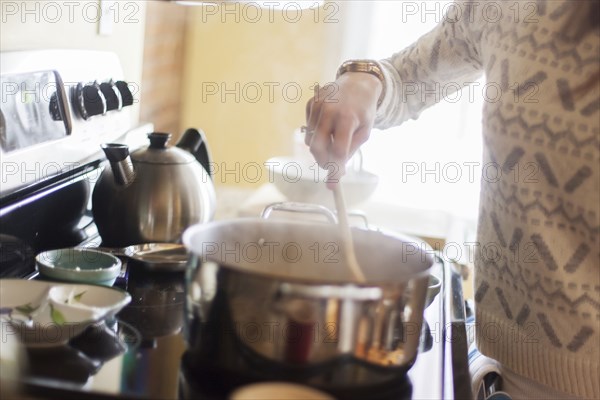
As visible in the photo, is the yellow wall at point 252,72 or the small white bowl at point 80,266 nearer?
the small white bowl at point 80,266

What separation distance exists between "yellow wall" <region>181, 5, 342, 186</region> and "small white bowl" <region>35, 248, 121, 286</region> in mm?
1423

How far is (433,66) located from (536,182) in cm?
28

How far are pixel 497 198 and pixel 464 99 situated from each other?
1503 millimetres

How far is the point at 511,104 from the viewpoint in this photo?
79 centimetres

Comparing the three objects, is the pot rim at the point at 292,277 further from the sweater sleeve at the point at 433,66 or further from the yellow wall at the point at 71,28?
the yellow wall at the point at 71,28

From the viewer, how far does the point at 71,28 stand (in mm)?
1074

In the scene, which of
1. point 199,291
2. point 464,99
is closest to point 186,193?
point 199,291

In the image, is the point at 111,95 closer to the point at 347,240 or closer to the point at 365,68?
the point at 365,68

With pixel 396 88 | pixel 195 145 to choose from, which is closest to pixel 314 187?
pixel 195 145

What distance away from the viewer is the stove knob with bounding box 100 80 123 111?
1.14 m

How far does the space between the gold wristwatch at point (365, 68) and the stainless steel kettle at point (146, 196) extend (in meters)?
0.27

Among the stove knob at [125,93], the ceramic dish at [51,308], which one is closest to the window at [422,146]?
the stove knob at [125,93]

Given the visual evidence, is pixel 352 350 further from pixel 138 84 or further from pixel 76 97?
pixel 138 84

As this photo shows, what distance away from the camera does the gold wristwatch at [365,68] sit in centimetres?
92
